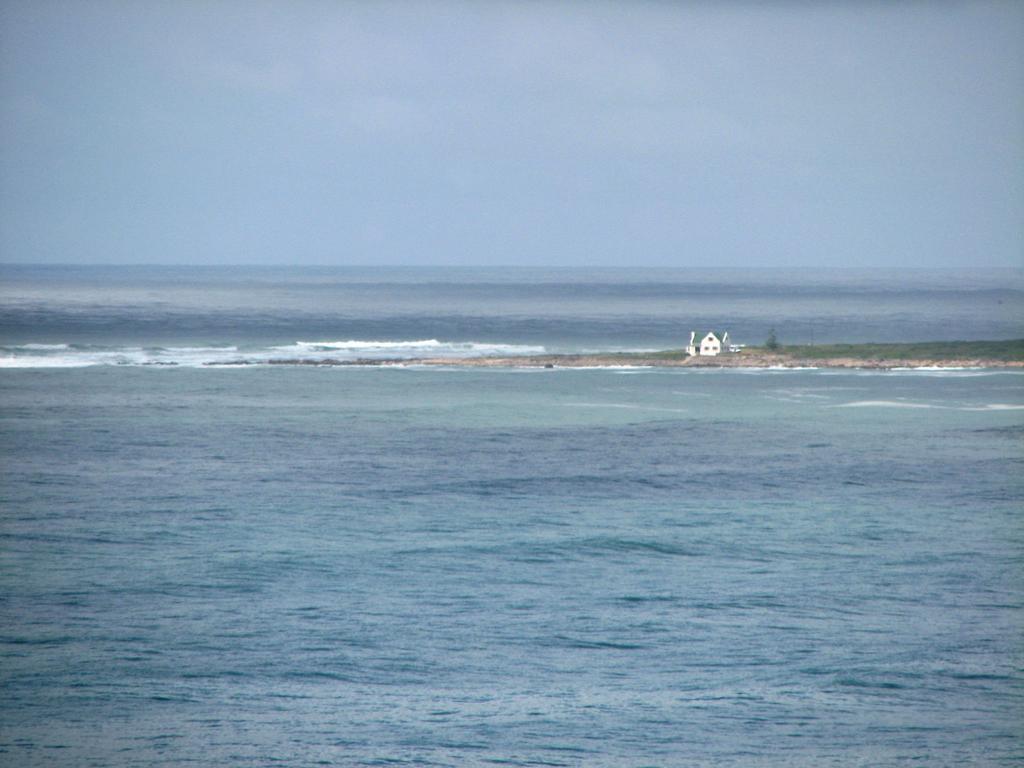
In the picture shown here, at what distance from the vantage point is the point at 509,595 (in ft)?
66.6

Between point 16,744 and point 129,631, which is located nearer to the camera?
point 16,744


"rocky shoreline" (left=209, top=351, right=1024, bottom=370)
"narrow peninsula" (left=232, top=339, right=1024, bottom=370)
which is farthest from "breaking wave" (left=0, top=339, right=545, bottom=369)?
"narrow peninsula" (left=232, top=339, right=1024, bottom=370)

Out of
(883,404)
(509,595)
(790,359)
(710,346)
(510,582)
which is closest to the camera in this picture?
(509,595)

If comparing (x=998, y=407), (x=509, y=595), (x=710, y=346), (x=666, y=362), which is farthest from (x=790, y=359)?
(x=509, y=595)

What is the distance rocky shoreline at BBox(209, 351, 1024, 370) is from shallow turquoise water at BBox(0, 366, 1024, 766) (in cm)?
2284

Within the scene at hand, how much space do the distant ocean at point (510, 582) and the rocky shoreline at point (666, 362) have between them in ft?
50.5

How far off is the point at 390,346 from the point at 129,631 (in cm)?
6053

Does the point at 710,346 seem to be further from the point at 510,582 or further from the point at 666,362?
the point at 510,582

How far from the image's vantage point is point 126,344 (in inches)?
3012

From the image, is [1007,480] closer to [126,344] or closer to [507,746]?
[507,746]

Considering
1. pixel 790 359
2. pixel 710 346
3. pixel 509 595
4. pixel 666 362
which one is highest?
pixel 710 346

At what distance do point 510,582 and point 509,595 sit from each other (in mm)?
Result: 786

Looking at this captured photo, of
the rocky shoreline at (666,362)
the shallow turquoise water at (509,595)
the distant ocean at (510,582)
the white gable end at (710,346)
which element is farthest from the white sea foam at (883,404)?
A: the white gable end at (710,346)

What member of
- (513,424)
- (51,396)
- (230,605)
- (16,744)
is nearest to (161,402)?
(51,396)
